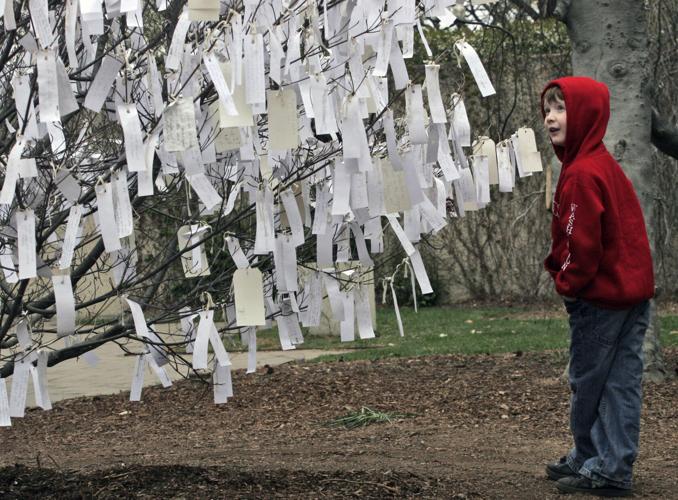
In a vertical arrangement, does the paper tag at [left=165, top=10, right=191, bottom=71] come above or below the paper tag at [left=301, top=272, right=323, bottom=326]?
above

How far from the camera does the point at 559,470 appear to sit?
14.1ft

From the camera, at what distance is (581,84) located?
407 cm

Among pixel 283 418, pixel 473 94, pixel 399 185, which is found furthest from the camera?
pixel 473 94

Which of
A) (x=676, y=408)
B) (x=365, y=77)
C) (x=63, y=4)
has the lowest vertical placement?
(x=676, y=408)

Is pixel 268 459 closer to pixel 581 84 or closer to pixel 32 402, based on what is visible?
pixel 581 84

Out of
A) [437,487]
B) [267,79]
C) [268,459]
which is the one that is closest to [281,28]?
[267,79]

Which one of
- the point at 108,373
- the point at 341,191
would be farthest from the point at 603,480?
the point at 108,373

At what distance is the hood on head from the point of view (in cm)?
404

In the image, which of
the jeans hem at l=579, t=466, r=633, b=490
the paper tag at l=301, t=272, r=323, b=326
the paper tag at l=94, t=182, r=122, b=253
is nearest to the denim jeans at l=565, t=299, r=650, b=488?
the jeans hem at l=579, t=466, r=633, b=490

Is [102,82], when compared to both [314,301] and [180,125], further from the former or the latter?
[314,301]

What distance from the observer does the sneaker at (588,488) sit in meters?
4.09

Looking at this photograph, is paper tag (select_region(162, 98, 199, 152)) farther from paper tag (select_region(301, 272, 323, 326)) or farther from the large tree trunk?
the large tree trunk

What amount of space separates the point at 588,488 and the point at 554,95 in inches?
61.2

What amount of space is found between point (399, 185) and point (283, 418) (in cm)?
365
